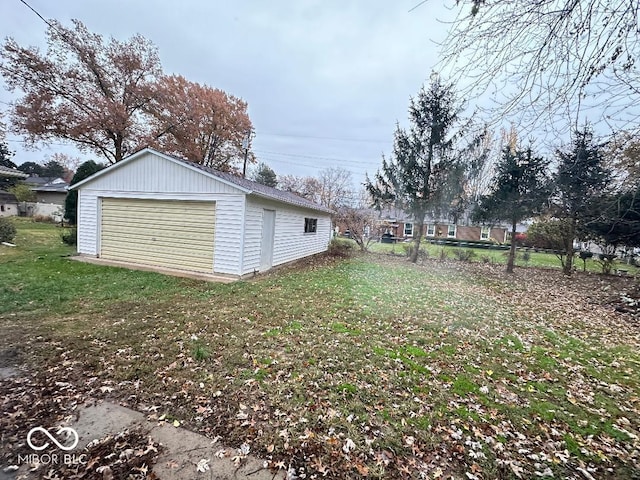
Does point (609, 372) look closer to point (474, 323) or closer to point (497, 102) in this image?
point (474, 323)

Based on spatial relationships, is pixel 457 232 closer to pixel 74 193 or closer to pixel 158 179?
pixel 158 179

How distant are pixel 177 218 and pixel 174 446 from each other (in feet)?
24.6

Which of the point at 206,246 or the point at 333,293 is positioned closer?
the point at 333,293

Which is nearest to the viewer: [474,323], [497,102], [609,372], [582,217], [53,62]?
[497,102]

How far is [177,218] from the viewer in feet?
28.3

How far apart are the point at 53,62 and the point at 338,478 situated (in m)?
22.5

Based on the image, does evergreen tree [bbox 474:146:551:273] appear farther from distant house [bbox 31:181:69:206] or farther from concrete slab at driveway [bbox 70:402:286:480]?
distant house [bbox 31:181:69:206]

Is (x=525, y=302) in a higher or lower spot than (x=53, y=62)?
lower

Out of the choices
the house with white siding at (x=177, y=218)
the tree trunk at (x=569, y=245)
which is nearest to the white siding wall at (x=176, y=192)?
the house with white siding at (x=177, y=218)

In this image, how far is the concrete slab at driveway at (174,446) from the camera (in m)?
1.97

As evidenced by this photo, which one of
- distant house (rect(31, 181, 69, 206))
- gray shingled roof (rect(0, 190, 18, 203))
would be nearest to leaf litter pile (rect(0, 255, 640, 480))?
gray shingled roof (rect(0, 190, 18, 203))

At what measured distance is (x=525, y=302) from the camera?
296 inches

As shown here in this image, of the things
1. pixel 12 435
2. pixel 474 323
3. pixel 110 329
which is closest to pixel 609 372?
pixel 474 323

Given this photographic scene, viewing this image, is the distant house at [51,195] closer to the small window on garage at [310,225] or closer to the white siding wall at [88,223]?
the white siding wall at [88,223]
